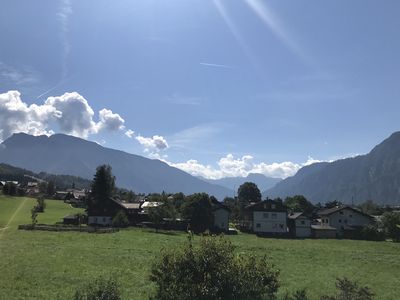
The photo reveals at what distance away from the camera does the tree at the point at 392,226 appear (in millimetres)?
82125

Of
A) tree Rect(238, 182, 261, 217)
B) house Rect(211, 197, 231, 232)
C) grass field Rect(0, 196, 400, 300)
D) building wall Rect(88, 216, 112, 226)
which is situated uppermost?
tree Rect(238, 182, 261, 217)

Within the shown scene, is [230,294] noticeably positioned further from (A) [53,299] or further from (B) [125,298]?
(A) [53,299]

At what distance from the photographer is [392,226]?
3265 inches

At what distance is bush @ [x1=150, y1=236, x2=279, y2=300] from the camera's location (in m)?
17.2

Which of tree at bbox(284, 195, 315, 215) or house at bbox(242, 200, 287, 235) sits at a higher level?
tree at bbox(284, 195, 315, 215)

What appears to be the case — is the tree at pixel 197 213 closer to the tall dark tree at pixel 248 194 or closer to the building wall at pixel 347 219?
the building wall at pixel 347 219

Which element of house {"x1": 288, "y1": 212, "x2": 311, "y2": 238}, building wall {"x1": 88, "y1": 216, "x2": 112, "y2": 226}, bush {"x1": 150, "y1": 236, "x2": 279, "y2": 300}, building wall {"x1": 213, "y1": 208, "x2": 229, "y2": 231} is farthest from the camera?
building wall {"x1": 213, "y1": 208, "x2": 229, "y2": 231}

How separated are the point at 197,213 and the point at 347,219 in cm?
4070

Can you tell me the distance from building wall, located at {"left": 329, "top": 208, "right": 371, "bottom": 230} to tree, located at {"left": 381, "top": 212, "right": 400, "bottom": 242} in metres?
14.5

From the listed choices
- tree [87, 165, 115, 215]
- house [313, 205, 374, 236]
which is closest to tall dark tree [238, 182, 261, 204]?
house [313, 205, 374, 236]

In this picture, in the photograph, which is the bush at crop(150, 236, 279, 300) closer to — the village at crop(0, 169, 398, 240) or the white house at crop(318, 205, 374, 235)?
the village at crop(0, 169, 398, 240)

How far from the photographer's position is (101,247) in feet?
144

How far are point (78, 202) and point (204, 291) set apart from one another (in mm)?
129090

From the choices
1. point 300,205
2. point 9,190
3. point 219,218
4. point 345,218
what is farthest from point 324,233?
point 9,190
